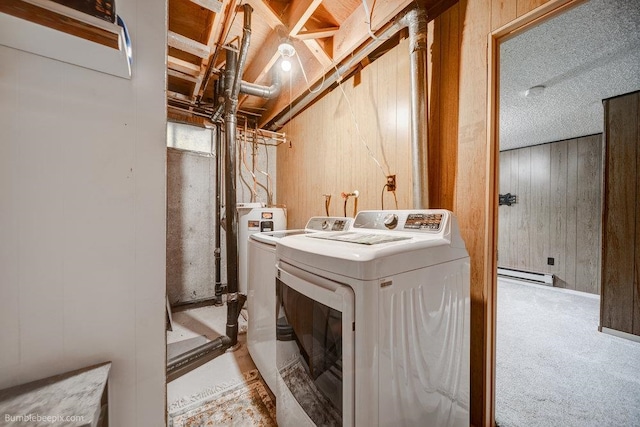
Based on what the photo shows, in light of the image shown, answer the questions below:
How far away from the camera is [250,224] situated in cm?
316

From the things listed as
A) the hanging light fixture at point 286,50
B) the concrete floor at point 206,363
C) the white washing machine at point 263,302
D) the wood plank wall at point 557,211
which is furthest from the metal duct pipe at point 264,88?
the wood plank wall at point 557,211

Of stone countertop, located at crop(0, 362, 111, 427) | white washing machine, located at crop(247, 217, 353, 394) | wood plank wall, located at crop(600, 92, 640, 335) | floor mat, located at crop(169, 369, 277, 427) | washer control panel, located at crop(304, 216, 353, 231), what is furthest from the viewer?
wood plank wall, located at crop(600, 92, 640, 335)

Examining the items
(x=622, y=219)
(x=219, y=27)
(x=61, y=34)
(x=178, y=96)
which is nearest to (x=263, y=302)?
(x=61, y=34)

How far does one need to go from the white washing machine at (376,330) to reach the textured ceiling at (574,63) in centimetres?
190

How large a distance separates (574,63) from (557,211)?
3.43 metres

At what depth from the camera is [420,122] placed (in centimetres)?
155

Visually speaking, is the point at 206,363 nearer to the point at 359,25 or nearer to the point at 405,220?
the point at 405,220

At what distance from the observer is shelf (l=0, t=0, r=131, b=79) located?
0.51m

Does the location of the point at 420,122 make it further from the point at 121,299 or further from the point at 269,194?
the point at 269,194

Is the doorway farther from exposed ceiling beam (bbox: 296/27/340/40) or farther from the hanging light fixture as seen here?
the hanging light fixture

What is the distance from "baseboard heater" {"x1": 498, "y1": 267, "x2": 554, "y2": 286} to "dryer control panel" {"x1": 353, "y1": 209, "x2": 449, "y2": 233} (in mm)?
5097

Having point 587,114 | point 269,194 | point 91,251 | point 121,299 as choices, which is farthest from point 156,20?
point 587,114

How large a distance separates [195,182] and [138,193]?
3.07 m

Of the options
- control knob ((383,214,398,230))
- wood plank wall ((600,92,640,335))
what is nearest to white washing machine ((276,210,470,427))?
control knob ((383,214,398,230))
